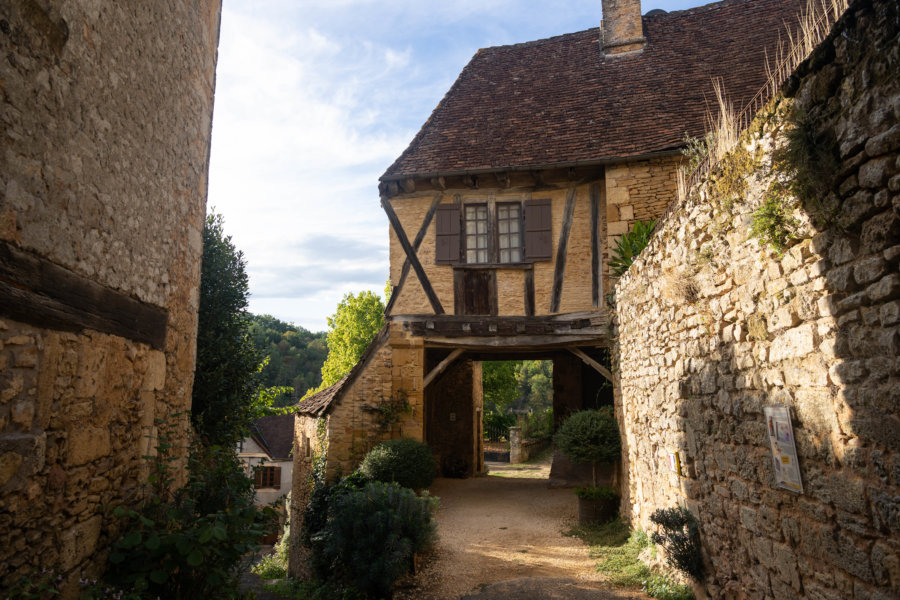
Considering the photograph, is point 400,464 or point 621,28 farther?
point 621,28

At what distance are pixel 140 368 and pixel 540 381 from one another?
39043 millimetres

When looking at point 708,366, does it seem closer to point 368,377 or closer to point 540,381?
point 368,377

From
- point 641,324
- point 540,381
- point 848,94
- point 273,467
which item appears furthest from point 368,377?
point 540,381

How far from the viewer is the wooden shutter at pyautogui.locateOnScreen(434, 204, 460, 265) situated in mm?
9398

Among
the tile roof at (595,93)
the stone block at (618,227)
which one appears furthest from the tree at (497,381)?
the stone block at (618,227)

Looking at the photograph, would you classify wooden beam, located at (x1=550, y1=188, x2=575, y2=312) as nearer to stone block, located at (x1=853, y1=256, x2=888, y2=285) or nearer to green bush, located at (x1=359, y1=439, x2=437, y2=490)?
green bush, located at (x1=359, y1=439, x2=437, y2=490)

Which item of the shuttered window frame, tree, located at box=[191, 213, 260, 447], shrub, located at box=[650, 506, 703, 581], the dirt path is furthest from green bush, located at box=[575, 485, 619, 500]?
tree, located at box=[191, 213, 260, 447]

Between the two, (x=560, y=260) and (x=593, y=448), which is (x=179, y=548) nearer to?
(x=593, y=448)

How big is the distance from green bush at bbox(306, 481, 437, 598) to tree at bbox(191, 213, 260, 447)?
1858mm

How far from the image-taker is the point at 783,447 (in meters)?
3.02

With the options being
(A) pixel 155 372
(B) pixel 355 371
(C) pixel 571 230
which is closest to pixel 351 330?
(B) pixel 355 371

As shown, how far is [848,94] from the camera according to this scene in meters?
2.37

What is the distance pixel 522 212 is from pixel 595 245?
1.32 m

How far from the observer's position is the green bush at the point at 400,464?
27.2 feet
